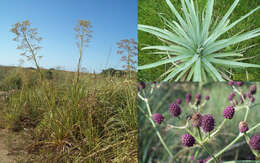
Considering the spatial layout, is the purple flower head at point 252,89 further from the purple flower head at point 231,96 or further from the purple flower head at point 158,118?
the purple flower head at point 158,118

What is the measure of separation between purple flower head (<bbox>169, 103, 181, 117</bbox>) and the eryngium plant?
5.6 inches

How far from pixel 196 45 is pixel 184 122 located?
0.35m

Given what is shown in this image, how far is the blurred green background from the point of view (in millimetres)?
895

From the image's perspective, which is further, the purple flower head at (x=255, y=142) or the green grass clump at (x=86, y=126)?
the green grass clump at (x=86, y=126)

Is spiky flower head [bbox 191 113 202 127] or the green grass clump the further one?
the green grass clump

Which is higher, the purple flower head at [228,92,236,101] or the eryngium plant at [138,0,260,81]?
the eryngium plant at [138,0,260,81]

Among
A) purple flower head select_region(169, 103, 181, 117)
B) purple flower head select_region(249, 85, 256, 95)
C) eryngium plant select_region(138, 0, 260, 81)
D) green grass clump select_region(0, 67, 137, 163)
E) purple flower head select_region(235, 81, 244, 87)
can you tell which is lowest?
green grass clump select_region(0, 67, 137, 163)

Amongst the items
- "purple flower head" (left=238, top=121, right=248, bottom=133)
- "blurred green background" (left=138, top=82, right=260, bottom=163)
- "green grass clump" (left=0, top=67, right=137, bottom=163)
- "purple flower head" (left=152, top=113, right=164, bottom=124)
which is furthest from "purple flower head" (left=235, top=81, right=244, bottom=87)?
"green grass clump" (left=0, top=67, right=137, bottom=163)

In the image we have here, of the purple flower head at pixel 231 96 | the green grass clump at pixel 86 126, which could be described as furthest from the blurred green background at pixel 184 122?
the green grass clump at pixel 86 126

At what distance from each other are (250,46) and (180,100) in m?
0.43

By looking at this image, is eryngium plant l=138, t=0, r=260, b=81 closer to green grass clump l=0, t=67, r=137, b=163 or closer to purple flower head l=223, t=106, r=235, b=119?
purple flower head l=223, t=106, r=235, b=119

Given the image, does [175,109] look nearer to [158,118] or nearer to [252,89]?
[158,118]

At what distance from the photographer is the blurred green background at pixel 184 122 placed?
895mm

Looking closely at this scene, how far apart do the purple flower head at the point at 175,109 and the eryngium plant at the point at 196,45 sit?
0.47 ft
